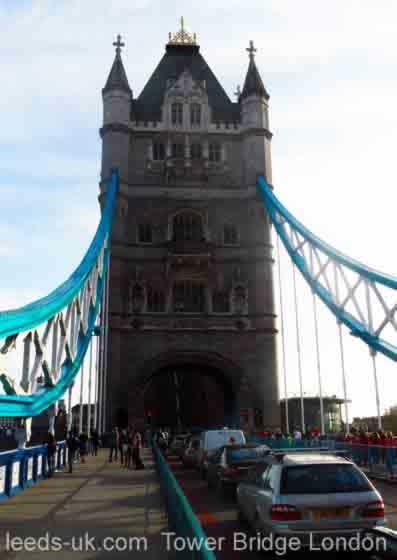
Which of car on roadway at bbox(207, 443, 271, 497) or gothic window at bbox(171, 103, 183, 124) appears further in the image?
gothic window at bbox(171, 103, 183, 124)

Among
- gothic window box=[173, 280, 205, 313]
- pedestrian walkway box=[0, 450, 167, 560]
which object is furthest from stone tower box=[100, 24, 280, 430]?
pedestrian walkway box=[0, 450, 167, 560]


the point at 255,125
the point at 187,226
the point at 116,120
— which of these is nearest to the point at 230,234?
the point at 187,226

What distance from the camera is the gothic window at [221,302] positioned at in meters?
40.3

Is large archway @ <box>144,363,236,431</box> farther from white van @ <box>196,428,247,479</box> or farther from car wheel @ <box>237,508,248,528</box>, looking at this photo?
car wheel @ <box>237,508,248,528</box>

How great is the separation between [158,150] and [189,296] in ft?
40.9

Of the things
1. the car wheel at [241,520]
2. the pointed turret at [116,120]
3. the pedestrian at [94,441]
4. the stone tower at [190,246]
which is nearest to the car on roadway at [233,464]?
the car wheel at [241,520]

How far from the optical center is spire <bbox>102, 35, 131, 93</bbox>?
45.5 metres

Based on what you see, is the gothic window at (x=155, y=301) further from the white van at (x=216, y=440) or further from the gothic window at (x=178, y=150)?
the white van at (x=216, y=440)

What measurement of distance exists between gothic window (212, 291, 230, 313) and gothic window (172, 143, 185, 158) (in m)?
11.9

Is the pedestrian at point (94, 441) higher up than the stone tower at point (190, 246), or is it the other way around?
the stone tower at point (190, 246)

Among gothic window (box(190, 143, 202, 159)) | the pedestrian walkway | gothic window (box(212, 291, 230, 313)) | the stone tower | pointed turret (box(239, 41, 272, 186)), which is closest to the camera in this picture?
the pedestrian walkway

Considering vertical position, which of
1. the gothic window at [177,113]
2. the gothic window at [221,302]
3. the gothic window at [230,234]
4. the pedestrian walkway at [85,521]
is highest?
the gothic window at [177,113]

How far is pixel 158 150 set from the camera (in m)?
44.8

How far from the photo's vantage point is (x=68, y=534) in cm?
909
